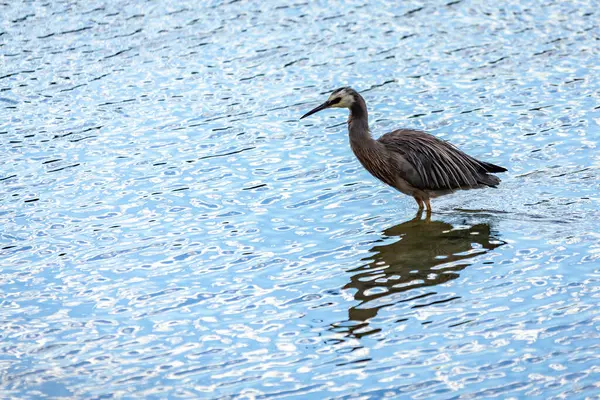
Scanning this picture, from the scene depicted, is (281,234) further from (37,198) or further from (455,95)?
(455,95)

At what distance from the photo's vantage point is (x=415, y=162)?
488 inches

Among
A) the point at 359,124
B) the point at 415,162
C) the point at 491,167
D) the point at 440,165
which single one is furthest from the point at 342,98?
the point at 491,167

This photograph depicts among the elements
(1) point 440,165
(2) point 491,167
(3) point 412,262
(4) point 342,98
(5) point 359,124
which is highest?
(4) point 342,98

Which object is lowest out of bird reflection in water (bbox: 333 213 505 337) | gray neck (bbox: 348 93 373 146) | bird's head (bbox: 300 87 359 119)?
bird reflection in water (bbox: 333 213 505 337)

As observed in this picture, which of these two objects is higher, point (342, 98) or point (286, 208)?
point (342, 98)

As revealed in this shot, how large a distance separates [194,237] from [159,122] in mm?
4252

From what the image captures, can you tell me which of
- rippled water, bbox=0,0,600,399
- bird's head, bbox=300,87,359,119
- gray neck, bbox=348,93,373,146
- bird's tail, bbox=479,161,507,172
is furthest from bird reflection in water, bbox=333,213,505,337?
bird's head, bbox=300,87,359,119

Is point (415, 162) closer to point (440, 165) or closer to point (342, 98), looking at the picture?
point (440, 165)

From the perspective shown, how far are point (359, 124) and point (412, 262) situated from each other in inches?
97.1

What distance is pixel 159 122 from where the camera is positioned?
15.5 metres

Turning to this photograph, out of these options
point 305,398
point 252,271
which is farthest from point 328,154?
point 305,398

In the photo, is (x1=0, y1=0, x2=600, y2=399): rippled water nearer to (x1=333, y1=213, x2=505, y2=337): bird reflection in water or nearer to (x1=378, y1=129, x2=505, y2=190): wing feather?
(x1=333, y1=213, x2=505, y2=337): bird reflection in water

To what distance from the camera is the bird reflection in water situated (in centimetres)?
977

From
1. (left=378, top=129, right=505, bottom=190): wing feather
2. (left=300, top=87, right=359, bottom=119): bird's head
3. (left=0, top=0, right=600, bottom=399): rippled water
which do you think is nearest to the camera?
(left=0, top=0, right=600, bottom=399): rippled water
